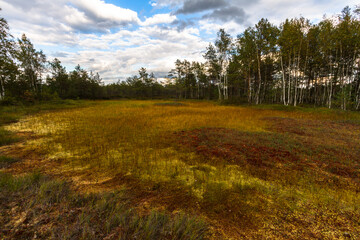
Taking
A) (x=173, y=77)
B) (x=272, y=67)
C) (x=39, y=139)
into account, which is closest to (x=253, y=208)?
(x=39, y=139)

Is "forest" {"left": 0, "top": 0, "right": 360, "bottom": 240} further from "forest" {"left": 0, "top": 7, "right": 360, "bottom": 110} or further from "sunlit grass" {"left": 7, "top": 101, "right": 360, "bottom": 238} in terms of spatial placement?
"forest" {"left": 0, "top": 7, "right": 360, "bottom": 110}

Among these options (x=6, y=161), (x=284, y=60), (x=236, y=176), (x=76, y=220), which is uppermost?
(x=284, y=60)

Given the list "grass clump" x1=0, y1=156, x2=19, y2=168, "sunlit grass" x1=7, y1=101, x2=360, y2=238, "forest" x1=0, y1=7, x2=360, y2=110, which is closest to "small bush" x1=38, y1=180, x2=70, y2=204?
"sunlit grass" x1=7, y1=101, x2=360, y2=238

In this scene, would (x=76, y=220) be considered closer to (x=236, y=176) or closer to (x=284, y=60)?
(x=236, y=176)

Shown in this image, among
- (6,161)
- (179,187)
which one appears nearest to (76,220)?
(179,187)

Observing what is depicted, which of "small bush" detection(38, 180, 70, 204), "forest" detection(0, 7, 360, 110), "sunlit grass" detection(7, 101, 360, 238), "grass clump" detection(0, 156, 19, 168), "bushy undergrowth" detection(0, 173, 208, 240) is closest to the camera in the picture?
"bushy undergrowth" detection(0, 173, 208, 240)

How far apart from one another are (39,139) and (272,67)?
4376 cm

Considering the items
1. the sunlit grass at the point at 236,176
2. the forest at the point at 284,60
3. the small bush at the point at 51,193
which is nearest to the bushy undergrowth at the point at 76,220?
the small bush at the point at 51,193

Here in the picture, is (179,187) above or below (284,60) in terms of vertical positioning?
below

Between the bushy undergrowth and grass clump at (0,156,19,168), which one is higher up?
the bushy undergrowth

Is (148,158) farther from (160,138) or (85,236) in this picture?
(85,236)

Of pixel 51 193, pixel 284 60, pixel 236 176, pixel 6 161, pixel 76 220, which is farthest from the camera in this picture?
pixel 284 60

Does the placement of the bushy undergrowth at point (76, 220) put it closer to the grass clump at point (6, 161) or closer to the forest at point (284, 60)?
the grass clump at point (6, 161)

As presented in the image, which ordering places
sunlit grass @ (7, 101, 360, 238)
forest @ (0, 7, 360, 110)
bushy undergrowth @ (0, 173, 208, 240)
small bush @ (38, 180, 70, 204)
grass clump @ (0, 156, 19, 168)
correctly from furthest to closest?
forest @ (0, 7, 360, 110)
grass clump @ (0, 156, 19, 168)
sunlit grass @ (7, 101, 360, 238)
small bush @ (38, 180, 70, 204)
bushy undergrowth @ (0, 173, 208, 240)
